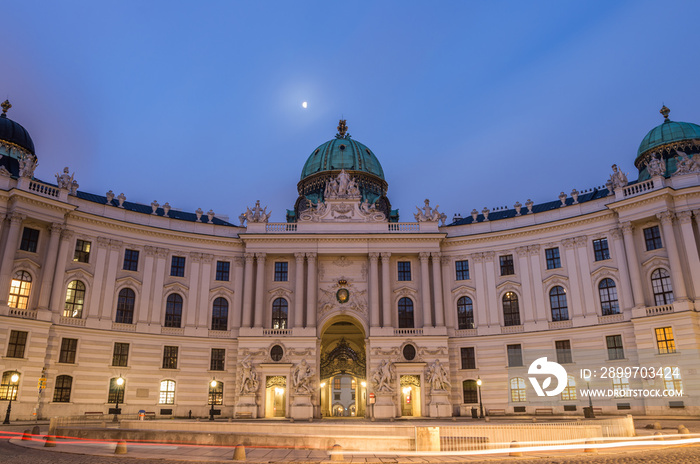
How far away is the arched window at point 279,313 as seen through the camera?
52625 millimetres

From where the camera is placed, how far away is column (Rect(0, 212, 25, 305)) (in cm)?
4091

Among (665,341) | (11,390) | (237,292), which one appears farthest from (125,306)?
(665,341)

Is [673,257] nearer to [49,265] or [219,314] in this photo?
[219,314]

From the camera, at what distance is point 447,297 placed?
176 feet

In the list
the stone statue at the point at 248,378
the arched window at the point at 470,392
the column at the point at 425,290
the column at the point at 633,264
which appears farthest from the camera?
the column at the point at 425,290

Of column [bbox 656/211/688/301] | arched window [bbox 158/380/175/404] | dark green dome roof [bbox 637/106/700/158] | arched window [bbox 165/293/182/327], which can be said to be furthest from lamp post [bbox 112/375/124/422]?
dark green dome roof [bbox 637/106/700/158]

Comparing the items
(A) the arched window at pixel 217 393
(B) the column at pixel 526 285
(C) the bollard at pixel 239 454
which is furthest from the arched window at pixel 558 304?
(C) the bollard at pixel 239 454

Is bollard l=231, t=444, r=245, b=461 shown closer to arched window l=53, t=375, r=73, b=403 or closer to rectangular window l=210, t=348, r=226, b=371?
arched window l=53, t=375, r=73, b=403

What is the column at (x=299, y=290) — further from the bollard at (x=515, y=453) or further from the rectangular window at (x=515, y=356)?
the bollard at (x=515, y=453)

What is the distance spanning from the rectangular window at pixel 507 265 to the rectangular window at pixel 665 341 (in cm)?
1391

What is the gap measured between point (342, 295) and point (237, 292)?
10742mm

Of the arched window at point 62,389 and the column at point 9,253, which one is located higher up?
A: the column at point 9,253

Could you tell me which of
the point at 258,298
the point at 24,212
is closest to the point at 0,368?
the point at 24,212

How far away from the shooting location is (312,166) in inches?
2682
